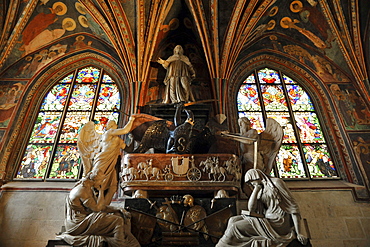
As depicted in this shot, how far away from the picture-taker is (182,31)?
10.9 metres

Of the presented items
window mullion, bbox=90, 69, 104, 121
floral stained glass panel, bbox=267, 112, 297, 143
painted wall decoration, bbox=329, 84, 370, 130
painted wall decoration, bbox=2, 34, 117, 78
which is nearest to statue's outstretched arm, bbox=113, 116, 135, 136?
window mullion, bbox=90, 69, 104, 121

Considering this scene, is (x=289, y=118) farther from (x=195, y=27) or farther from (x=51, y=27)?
(x=51, y=27)

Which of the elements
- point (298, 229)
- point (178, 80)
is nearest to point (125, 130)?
point (178, 80)

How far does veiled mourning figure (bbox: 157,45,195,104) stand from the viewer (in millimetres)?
8312

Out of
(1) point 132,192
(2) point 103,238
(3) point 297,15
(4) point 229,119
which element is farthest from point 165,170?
(3) point 297,15

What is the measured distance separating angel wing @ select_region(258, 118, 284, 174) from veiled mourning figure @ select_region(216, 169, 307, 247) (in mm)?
1614

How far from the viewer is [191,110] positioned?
26.1ft

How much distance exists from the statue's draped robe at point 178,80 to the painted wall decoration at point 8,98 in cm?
443

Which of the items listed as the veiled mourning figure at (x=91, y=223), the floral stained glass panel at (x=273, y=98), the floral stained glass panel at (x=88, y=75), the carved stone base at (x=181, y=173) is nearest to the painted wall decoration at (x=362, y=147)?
the floral stained glass panel at (x=273, y=98)

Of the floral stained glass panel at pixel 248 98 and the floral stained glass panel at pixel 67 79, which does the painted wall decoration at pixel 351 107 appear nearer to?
the floral stained glass panel at pixel 248 98

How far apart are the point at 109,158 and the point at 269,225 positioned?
318cm

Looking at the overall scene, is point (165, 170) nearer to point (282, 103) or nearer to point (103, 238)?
point (103, 238)

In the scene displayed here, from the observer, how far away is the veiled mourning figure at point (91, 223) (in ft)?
15.9

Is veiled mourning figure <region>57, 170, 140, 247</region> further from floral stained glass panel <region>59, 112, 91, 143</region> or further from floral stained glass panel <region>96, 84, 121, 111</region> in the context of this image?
floral stained glass panel <region>96, 84, 121, 111</region>
